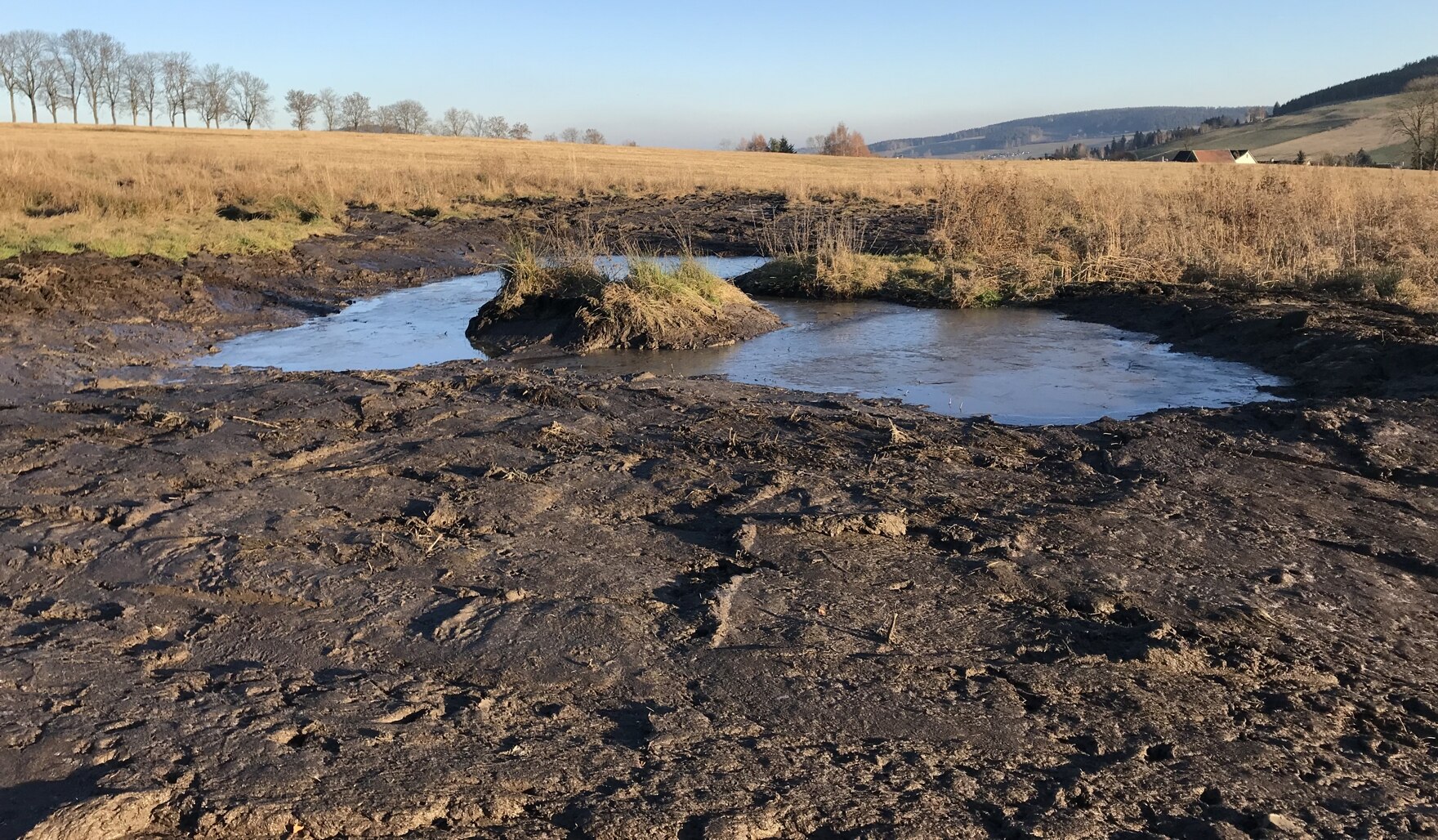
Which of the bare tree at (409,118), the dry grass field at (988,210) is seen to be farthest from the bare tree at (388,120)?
the dry grass field at (988,210)

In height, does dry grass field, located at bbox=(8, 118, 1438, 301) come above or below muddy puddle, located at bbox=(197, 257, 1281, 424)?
above

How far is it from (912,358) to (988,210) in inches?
288

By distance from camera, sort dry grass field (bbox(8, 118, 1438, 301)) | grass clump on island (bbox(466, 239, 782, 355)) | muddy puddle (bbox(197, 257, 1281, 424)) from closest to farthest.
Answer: muddy puddle (bbox(197, 257, 1281, 424)), grass clump on island (bbox(466, 239, 782, 355)), dry grass field (bbox(8, 118, 1438, 301))

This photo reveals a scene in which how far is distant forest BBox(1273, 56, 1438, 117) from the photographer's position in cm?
10975

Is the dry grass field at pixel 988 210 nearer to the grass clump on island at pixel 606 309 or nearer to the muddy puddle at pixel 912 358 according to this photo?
the muddy puddle at pixel 912 358

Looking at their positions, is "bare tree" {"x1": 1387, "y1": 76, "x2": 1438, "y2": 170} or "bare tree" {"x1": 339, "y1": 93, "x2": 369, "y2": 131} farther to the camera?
"bare tree" {"x1": 339, "y1": 93, "x2": 369, "y2": 131}

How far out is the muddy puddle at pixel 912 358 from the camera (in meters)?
8.04

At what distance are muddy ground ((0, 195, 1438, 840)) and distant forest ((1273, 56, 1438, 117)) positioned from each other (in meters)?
127

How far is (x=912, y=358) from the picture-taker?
386 inches

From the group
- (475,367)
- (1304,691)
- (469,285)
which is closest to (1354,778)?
(1304,691)

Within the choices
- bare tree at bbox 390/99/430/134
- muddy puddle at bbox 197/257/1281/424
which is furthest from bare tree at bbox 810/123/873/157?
muddy puddle at bbox 197/257/1281/424

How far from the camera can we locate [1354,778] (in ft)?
9.48

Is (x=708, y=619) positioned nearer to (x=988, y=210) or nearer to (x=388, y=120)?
(x=988, y=210)

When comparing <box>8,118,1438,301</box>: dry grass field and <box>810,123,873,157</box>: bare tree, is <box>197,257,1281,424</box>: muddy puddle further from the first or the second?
<box>810,123,873,157</box>: bare tree
